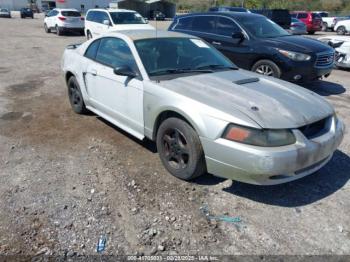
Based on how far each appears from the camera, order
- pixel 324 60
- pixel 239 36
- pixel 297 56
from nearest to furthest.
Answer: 1. pixel 297 56
2. pixel 324 60
3. pixel 239 36

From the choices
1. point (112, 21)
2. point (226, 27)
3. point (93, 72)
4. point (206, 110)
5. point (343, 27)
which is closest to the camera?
point (206, 110)

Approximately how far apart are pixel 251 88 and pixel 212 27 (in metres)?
5.10

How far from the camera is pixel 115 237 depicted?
2.72m

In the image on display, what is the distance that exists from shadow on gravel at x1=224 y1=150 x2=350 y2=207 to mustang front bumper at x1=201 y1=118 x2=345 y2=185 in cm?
31

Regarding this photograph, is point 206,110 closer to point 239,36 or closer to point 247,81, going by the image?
point 247,81

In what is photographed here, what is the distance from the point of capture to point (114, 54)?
14.5ft

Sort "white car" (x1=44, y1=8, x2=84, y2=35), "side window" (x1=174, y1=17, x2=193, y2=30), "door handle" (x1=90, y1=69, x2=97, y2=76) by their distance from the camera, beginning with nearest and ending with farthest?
"door handle" (x1=90, y1=69, x2=97, y2=76) → "side window" (x1=174, y1=17, x2=193, y2=30) → "white car" (x1=44, y1=8, x2=84, y2=35)

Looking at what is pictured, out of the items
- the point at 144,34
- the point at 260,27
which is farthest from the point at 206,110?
the point at 260,27

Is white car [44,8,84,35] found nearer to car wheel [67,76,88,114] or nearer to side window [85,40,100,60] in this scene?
car wheel [67,76,88,114]

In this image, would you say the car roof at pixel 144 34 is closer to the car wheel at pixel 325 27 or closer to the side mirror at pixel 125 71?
the side mirror at pixel 125 71

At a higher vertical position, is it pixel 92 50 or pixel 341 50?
pixel 92 50

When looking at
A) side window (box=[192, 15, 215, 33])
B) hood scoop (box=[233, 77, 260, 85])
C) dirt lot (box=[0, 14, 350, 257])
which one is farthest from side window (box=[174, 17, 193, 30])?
hood scoop (box=[233, 77, 260, 85])

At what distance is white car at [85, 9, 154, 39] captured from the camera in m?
14.1

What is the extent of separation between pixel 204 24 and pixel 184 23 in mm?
739
